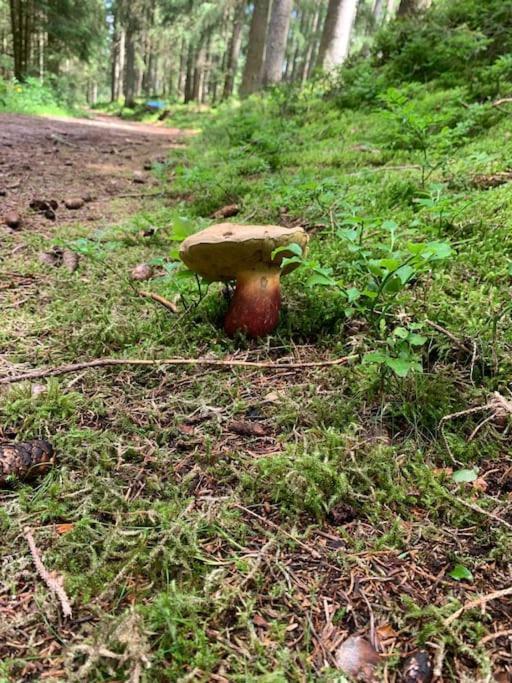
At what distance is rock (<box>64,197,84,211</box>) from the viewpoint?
14.8ft

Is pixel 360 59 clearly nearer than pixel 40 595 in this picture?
No

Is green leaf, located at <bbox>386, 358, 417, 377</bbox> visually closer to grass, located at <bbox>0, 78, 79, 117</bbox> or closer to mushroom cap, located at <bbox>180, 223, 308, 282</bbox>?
mushroom cap, located at <bbox>180, 223, 308, 282</bbox>

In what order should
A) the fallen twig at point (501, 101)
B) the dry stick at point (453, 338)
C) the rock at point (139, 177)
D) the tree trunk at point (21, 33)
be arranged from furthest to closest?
the tree trunk at point (21, 33)
the rock at point (139, 177)
the fallen twig at point (501, 101)
the dry stick at point (453, 338)

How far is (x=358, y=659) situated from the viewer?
1005 mm

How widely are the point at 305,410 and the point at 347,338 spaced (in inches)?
21.0

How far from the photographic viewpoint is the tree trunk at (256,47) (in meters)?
12.7

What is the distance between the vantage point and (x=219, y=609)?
1.06 m

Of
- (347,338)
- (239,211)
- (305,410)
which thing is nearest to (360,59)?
(239,211)

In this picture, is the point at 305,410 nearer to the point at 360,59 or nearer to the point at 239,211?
the point at 239,211

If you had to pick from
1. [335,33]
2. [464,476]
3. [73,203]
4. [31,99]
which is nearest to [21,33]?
[31,99]

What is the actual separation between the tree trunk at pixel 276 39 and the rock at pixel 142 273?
10.7m

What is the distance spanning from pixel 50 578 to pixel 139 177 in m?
5.94

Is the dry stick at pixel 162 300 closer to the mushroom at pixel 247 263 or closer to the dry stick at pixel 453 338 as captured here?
the mushroom at pixel 247 263

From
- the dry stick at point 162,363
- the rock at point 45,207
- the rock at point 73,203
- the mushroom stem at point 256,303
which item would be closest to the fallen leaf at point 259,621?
the dry stick at point 162,363
